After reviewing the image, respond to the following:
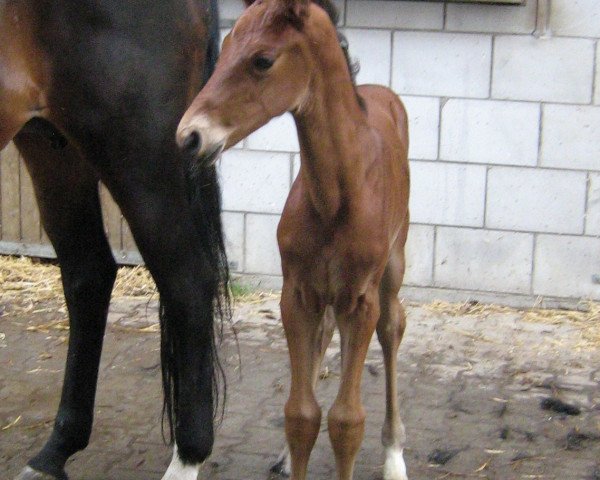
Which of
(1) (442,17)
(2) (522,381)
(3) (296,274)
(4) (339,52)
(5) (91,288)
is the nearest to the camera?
Result: (4) (339,52)

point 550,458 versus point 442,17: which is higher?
point 442,17

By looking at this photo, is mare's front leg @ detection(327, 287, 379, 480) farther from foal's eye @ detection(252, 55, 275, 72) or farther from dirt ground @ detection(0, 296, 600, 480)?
foal's eye @ detection(252, 55, 275, 72)

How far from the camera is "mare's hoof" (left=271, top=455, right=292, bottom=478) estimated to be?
10.5ft

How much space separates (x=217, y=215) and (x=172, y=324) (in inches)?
15.2

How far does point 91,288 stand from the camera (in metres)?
3.20

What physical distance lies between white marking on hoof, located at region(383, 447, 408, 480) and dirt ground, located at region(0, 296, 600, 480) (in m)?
0.09

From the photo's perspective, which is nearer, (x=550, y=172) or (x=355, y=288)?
(x=355, y=288)

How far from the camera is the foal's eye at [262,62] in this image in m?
2.26

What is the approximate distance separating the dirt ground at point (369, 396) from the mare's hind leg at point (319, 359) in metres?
0.06

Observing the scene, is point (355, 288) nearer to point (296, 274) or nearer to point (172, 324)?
point (296, 274)

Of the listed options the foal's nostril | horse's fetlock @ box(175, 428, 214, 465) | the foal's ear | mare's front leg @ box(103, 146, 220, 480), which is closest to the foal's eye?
the foal's ear

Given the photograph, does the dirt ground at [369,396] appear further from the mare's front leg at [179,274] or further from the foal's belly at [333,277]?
the foal's belly at [333,277]

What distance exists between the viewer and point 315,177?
2551 millimetres

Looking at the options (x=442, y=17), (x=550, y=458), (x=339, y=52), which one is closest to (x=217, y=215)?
(x=339, y=52)
